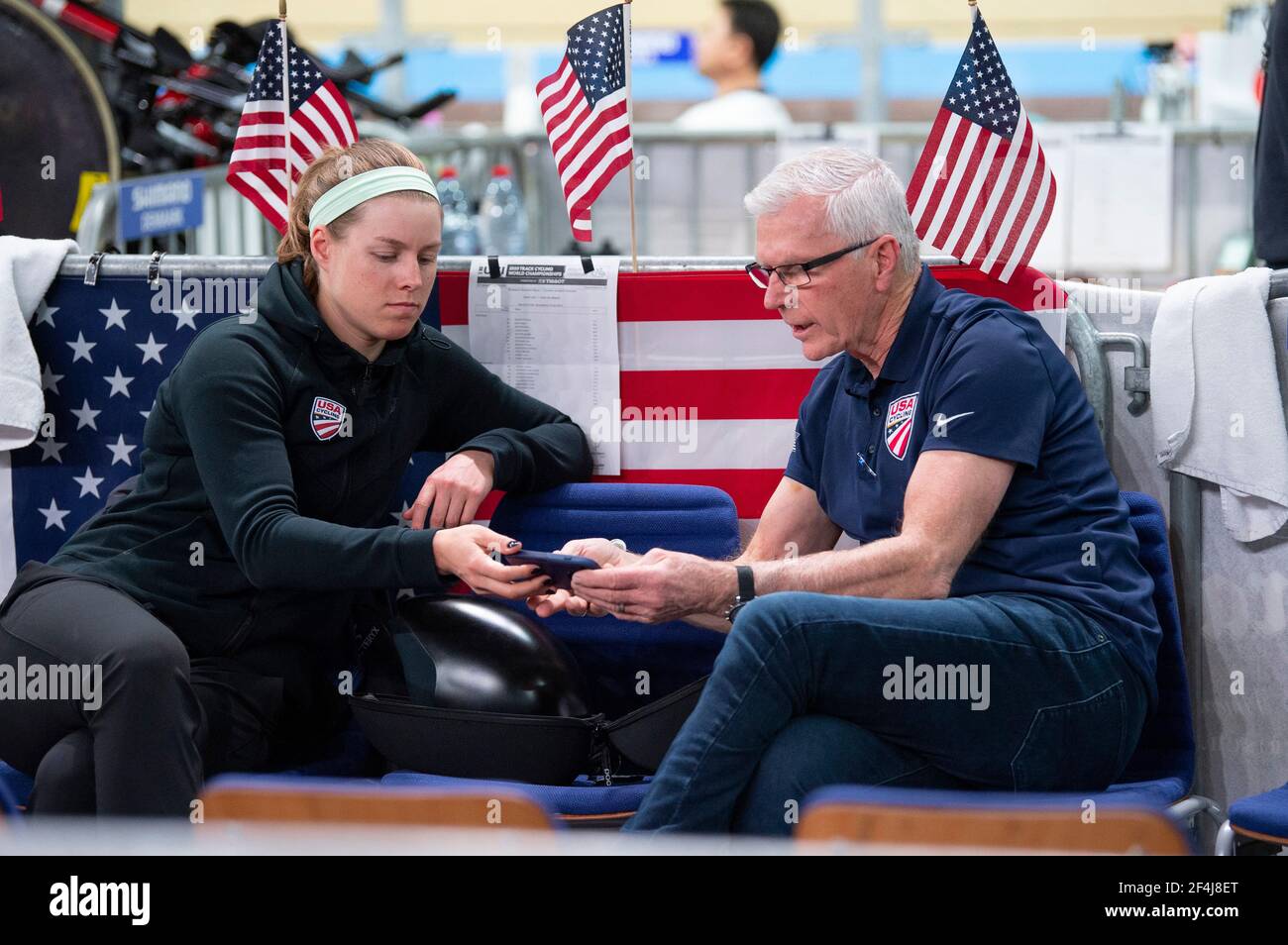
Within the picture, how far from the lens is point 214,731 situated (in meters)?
2.91

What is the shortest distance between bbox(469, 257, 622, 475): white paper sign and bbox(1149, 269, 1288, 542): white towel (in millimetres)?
1270

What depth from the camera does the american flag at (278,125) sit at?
12.2 feet

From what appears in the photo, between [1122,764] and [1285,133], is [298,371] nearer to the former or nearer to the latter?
[1122,764]

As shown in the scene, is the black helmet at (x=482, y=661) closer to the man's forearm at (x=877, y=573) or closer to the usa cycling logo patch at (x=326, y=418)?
the usa cycling logo patch at (x=326, y=418)

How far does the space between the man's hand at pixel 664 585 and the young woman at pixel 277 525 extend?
0.19m

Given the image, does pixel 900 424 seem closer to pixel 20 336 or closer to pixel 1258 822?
pixel 1258 822

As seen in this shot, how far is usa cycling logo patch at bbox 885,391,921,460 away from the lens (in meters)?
2.80

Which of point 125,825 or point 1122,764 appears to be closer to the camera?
point 125,825

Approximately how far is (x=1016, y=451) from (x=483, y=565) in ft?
3.37

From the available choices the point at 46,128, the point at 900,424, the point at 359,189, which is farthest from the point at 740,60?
the point at 900,424

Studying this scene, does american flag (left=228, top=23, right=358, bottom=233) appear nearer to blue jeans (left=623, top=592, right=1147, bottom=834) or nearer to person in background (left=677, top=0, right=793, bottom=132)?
blue jeans (left=623, top=592, right=1147, bottom=834)

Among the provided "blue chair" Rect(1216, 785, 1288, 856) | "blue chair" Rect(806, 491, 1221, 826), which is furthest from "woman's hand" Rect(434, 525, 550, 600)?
"blue chair" Rect(1216, 785, 1288, 856)
